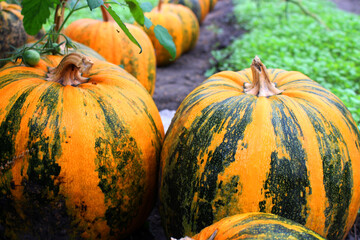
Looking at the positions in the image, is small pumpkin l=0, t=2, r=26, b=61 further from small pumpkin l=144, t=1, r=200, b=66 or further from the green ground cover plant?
the green ground cover plant

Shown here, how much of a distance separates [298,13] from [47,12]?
7.72 m

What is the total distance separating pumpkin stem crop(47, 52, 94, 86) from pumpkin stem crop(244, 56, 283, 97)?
88 centimetres

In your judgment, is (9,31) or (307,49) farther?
(307,49)

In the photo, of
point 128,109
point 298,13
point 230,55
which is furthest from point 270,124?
point 298,13

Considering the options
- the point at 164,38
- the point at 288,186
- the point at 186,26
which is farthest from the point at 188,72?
the point at 288,186

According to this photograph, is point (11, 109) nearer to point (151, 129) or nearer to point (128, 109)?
point (128, 109)

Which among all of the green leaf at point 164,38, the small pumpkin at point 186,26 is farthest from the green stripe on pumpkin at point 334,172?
the small pumpkin at point 186,26

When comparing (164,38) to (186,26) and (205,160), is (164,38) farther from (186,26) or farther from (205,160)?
(186,26)

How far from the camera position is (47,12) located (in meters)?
1.90

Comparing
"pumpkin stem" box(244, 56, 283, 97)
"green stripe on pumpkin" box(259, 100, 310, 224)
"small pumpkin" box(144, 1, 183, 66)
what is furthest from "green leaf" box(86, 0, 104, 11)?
"small pumpkin" box(144, 1, 183, 66)

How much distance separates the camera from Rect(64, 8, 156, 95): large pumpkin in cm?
336

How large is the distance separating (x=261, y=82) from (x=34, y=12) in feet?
4.07

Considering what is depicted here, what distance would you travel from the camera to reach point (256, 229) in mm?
1310

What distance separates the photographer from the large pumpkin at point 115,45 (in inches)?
132
